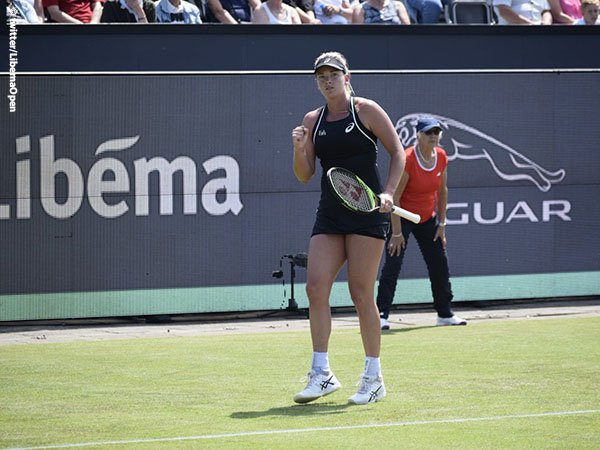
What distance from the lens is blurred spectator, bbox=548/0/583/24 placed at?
15977mm

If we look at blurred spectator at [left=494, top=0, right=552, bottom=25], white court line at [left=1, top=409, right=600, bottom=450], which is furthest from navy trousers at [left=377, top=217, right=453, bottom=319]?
blurred spectator at [left=494, top=0, right=552, bottom=25]

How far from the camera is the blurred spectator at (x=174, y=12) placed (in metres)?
13.7

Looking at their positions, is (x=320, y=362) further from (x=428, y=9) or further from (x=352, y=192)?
(x=428, y=9)

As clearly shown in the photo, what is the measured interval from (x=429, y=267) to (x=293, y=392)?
13.9 ft

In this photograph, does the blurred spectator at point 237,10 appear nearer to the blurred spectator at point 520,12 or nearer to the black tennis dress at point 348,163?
the blurred spectator at point 520,12

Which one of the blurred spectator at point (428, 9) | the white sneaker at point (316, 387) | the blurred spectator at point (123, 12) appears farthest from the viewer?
the blurred spectator at point (428, 9)

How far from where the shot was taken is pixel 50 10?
1327 cm

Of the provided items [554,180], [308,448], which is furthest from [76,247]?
[308,448]

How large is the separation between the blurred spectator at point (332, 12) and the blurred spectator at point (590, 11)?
306 cm

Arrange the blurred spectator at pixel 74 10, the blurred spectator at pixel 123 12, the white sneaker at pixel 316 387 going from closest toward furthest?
the white sneaker at pixel 316 387
the blurred spectator at pixel 74 10
the blurred spectator at pixel 123 12

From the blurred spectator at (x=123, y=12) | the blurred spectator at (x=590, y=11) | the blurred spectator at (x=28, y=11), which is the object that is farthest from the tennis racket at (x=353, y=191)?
the blurred spectator at (x=590, y=11)

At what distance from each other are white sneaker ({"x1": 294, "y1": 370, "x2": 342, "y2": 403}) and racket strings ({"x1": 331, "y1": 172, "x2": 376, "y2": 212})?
1058 mm

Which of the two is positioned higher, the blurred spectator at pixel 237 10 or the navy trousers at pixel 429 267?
the blurred spectator at pixel 237 10

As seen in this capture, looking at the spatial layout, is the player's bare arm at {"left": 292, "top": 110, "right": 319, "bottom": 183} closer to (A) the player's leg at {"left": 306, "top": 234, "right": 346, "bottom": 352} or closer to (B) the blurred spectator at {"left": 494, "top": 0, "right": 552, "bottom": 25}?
(A) the player's leg at {"left": 306, "top": 234, "right": 346, "bottom": 352}
